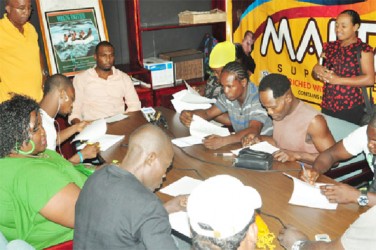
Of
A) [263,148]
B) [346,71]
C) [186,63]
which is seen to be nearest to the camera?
[263,148]

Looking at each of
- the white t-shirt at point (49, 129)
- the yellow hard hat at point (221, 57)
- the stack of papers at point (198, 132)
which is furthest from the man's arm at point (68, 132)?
the yellow hard hat at point (221, 57)

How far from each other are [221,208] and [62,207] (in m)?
0.92

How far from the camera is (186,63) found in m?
5.24

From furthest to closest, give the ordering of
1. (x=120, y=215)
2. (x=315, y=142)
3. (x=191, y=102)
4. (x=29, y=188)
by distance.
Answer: (x=191, y=102) < (x=315, y=142) < (x=29, y=188) < (x=120, y=215)

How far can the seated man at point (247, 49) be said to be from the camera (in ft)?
15.7

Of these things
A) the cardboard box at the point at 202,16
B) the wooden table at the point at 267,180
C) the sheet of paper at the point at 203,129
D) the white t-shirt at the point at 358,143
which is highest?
the cardboard box at the point at 202,16

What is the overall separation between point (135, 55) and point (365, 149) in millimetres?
3225

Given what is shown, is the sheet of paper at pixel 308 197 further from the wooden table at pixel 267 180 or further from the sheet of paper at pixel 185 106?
the sheet of paper at pixel 185 106

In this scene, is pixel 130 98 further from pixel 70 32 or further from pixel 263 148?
pixel 263 148

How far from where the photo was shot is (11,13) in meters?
3.94

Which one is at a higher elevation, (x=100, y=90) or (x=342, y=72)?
(x=342, y=72)

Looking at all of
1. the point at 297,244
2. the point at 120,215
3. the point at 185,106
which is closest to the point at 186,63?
the point at 185,106

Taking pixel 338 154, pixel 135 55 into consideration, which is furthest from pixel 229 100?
pixel 135 55

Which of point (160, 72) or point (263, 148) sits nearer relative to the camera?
point (263, 148)
